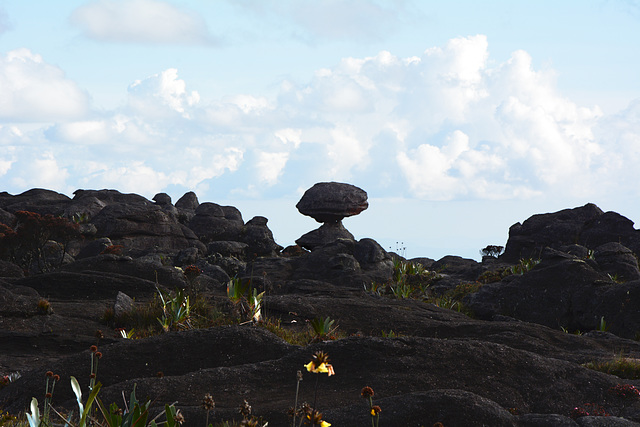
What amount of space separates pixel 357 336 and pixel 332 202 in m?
29.9

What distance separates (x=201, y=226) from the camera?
155 feet

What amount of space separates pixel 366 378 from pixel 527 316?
12794 millimetres

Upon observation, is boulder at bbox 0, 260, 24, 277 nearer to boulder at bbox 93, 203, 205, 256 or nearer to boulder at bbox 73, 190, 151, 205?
boulder at bbox 93, 203, 205, 256

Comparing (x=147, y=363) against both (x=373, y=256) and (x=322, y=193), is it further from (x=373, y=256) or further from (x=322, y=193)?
(x=322, y=193)

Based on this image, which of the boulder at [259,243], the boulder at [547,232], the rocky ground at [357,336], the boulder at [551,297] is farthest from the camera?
the boulder at [259,243]

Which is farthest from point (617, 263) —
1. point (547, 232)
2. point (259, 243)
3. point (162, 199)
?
point (162, 199)

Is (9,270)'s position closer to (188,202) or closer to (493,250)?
(493,250)

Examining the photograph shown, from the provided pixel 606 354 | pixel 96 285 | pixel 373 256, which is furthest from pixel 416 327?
pixel 373 256

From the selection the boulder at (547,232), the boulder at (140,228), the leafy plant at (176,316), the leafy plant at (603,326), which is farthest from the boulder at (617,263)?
the boulder at (140,228)

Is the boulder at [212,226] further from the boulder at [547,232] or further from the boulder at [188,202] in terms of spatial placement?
the boulder at [547,232]

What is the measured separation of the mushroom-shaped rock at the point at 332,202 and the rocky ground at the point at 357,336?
8960 millimetres

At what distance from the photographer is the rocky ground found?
754 centimetres

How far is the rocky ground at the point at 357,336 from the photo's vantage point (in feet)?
24.7

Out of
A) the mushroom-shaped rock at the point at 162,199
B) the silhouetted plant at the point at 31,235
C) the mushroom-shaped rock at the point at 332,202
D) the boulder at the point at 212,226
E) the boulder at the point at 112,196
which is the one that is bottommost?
the silhouetted plant at the point at 31,235
